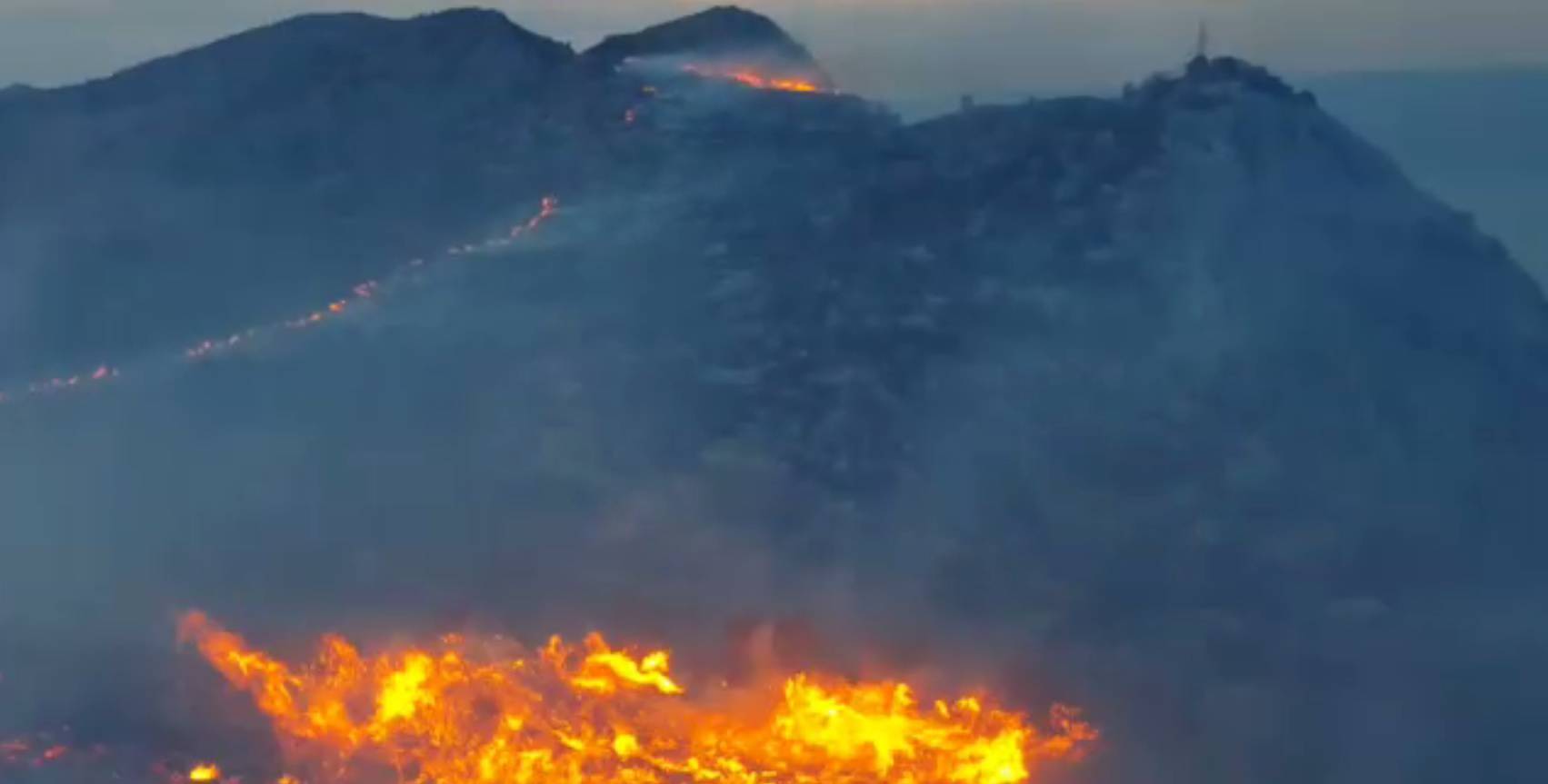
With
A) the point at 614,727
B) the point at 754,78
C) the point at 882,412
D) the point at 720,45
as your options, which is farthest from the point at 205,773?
the point at 720,45

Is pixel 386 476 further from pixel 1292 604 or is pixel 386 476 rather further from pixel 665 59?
pixel 665 59

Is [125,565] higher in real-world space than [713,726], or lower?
Answer: higher

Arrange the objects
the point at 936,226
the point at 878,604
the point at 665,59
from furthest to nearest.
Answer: the point at 665,59 → the point at 936,226 → the point at 878,604

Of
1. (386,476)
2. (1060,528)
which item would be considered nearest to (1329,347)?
(1060,528)

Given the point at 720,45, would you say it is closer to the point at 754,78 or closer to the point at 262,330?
the point at 754,78

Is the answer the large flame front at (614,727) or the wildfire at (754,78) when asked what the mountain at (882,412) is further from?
the wildfire at (754,78)
